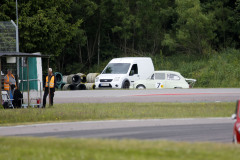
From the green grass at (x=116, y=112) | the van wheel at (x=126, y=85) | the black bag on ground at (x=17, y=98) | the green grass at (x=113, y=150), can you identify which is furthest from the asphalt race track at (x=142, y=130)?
the van wheel at (x=126, y=85)

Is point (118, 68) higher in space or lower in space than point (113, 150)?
higher

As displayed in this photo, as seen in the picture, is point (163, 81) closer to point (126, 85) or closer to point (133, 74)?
point (126, 85)

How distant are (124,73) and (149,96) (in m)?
8.76

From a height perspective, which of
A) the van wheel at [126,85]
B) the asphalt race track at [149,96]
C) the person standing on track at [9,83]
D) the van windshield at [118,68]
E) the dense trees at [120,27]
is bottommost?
the asphalt race track at [149,96]

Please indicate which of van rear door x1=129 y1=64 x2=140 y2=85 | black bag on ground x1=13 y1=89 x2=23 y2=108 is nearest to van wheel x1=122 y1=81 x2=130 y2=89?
van rear door x1=129 y1=64 x2=140 y2=85

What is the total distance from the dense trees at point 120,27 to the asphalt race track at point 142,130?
90.5 ft

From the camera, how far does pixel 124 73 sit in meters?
37.4

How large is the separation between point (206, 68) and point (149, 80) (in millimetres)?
7767

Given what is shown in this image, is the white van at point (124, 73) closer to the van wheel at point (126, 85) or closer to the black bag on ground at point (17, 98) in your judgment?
the van wheel at point (126, 85)

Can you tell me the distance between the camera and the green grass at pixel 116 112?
19.6 metres

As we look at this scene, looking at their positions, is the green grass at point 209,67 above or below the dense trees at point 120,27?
below

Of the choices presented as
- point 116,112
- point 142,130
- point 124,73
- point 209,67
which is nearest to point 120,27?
point 209,67

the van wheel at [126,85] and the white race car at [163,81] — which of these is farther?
the van wheel at [126,85]

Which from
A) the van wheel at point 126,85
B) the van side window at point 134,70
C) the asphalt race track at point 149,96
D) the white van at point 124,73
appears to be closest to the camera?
the asphalt race track at point 149,96
